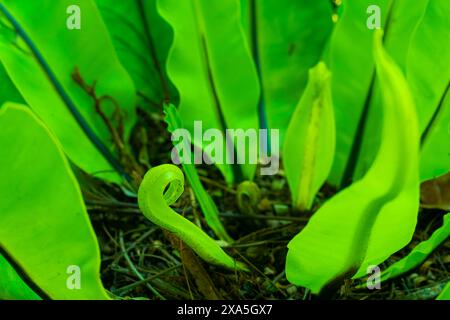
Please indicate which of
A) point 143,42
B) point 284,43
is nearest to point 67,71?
point 143,42

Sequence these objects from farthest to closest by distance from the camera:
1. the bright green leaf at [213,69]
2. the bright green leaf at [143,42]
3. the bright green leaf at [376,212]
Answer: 1. the bright green leaf at [143,42]
2. the bright green leaf at [213,69]
3. the bright green leaf at [376,212]

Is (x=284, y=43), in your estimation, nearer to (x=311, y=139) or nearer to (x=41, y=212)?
(x=311, y=139)

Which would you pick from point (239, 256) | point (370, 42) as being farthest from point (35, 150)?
point (370, 42)

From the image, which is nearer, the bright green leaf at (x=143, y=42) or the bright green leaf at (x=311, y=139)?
the bright green leaf at (x=311, y=139)

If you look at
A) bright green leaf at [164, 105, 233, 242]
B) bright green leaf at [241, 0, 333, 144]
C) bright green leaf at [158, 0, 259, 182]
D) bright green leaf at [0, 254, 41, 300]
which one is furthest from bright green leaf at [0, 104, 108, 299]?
bright green leaf at [241, 0, 333, 144]

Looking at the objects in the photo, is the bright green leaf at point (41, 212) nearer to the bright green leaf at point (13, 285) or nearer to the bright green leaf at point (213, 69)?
the bright green leaf at point (13, 285)

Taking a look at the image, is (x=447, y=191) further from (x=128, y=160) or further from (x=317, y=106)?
(x=128, y=160)

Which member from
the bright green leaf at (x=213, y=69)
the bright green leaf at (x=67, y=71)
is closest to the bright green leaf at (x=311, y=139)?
the bright green leaf at (x=213, y=69)

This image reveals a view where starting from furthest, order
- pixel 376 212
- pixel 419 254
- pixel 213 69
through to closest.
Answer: pixel 213 69
pixel 419 254
pixel 376 212

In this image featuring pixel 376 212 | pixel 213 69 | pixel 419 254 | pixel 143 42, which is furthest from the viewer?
pixel 143 42

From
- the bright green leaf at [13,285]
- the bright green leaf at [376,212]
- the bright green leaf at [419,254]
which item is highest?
the bright green leaf at [376,212]

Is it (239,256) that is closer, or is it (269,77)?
(239,256)
